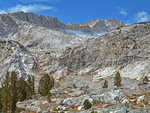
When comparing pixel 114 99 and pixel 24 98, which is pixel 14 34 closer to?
pixel 24 98

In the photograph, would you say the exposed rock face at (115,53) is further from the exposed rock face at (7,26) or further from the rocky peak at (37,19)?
the rocky peak at (37,19)

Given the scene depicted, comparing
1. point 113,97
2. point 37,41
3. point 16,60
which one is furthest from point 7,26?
point 113,97

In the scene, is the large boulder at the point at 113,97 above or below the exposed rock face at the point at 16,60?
below

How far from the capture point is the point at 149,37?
323ft

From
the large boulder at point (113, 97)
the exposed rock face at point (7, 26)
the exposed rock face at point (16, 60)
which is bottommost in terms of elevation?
the large boulder at point (113, 97)

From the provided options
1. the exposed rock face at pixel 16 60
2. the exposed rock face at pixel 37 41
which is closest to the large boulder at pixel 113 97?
the exposed rock face at pixel 37 41

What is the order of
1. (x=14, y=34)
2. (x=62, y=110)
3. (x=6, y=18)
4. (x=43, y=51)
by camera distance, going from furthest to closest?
(x=6, y=18) → (x=14, y=34) → (x=43, y=51) → (x=62, y=110)

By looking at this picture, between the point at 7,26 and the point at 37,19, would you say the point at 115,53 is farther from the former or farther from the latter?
the point at 37,19

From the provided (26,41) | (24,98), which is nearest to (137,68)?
(24,98)

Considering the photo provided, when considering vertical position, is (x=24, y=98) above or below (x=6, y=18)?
below

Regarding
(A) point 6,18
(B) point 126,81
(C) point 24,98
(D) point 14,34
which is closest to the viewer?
(C) point 24,98

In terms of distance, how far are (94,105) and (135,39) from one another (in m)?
77.0

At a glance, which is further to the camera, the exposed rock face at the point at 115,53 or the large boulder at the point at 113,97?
the exposed rock face at the point at 115,53

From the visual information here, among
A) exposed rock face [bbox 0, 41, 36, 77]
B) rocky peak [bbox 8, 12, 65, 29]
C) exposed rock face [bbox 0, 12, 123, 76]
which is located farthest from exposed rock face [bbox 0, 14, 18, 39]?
exposed rock face [bbox 0, 41, 36, 77]
